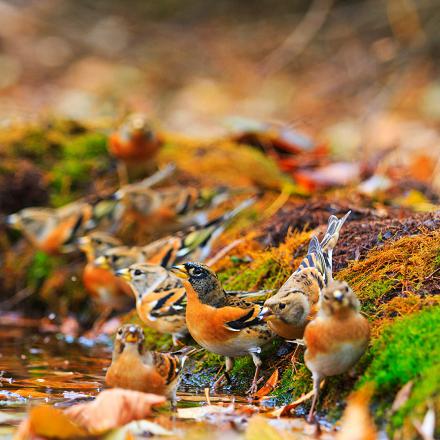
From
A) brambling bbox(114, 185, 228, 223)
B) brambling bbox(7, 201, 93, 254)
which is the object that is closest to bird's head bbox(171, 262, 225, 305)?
brambling bbox(114, 185, 228, 223)

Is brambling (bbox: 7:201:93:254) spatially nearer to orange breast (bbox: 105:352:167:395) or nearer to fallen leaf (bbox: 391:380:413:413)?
orange breast (bbox: 105:352:167:395)

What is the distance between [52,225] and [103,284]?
1297 mm

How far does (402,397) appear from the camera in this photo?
4.24 metres

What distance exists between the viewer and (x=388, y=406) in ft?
14.3

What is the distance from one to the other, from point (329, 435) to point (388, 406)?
34cm

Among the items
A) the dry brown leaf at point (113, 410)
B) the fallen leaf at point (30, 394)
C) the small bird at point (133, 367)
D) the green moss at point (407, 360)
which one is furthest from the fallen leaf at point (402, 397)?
the fallen leaf at point (30, 394)

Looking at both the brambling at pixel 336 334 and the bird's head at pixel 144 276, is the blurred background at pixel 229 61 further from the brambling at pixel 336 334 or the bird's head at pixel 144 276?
the brambling at pixel 336 334

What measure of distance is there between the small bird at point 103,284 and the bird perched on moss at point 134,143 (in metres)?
1.56

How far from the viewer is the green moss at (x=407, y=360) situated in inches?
164

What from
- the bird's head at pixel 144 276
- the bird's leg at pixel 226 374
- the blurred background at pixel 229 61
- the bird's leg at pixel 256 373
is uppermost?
the bird's leg at pixel 256 373

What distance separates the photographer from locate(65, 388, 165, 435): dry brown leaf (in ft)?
14.4

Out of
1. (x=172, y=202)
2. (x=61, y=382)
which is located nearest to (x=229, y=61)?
(x=172, y=202)

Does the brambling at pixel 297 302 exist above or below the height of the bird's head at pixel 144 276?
above

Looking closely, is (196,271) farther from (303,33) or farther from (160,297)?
(303,33)
